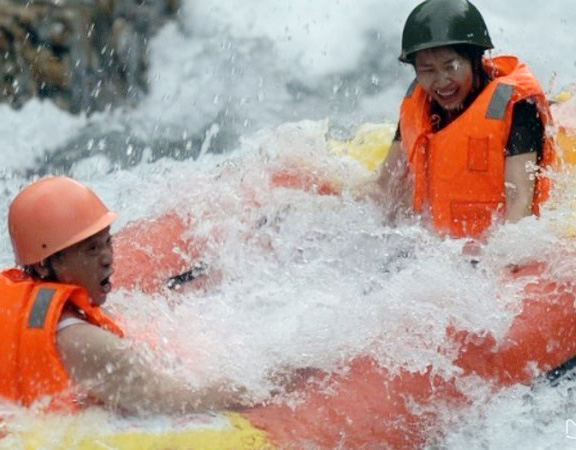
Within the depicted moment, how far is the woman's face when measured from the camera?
501 centimetres

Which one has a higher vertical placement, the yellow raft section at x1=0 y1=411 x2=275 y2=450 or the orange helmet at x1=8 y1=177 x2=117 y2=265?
the orange helmet at x1=8 y1=177 x2=117 y2=265

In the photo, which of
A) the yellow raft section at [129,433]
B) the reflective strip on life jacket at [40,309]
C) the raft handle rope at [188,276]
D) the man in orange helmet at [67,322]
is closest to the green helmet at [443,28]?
the raft handle rope at [188,276]

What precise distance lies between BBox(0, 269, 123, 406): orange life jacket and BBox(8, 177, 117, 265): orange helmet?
115mm

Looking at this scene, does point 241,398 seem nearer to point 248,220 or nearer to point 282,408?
point 282,408

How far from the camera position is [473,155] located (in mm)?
5066

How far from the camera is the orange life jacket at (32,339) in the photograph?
3.85 meters

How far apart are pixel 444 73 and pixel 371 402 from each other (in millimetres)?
1401

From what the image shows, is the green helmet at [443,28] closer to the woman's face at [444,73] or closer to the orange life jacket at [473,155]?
the woman's face at [444,73]

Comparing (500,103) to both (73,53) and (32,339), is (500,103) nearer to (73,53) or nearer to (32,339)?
(32,339)

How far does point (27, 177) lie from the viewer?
26.4ft

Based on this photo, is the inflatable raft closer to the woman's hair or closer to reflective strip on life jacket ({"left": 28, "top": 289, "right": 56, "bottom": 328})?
reflective strip on life jacket ({"left": 28, "top": 289, "right": 56, "bottom": 328})

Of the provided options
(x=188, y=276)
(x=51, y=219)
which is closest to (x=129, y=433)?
(x=51, y=219)

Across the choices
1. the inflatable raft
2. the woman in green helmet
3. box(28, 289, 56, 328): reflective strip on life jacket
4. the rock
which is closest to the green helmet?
the woman in green helmet

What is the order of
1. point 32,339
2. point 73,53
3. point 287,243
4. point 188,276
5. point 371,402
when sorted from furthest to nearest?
point 73,53
point 287,243
point 188,276
point 371,402
point 32,339
